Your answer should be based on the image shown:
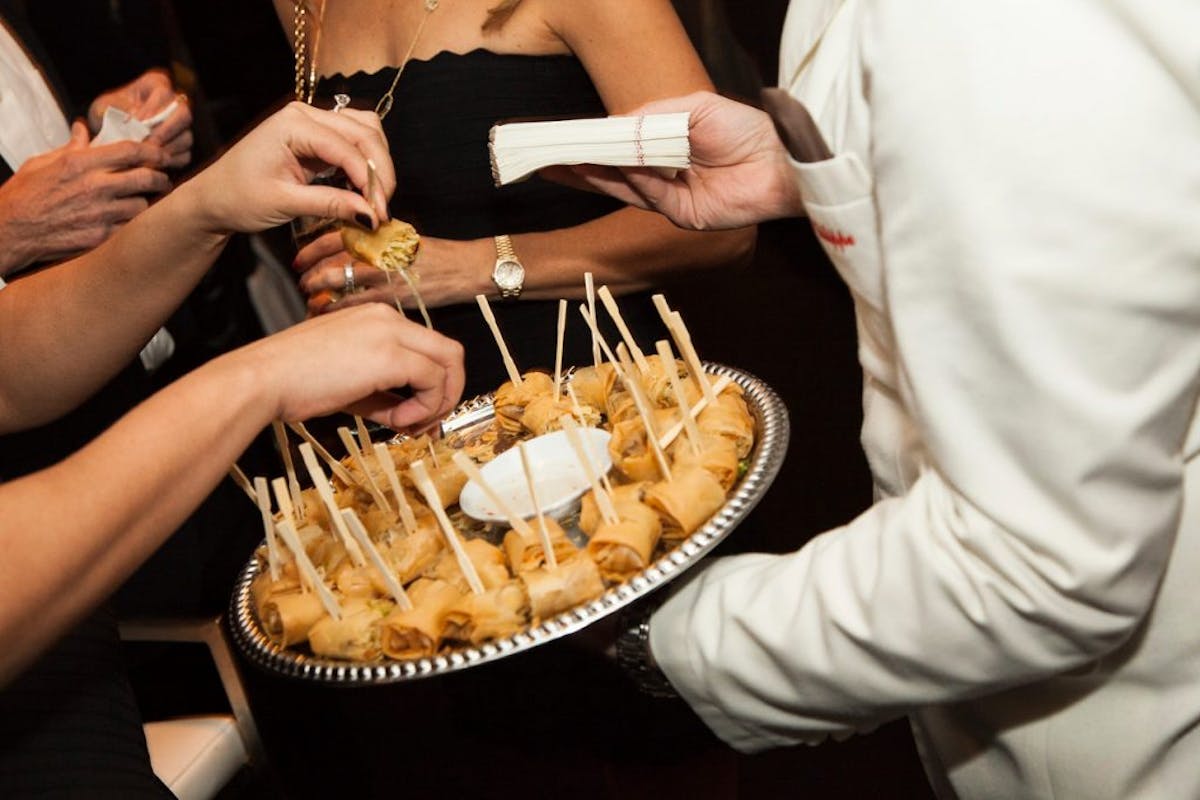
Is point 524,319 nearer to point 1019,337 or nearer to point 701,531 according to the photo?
point 701,531

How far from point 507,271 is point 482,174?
19 cm

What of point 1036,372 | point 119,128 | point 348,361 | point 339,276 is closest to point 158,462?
point 348,361

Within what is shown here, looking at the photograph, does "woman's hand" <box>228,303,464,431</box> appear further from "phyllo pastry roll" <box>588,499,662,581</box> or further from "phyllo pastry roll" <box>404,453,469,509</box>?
"phyllo pastry roll" <box>588,499,662,581</box>

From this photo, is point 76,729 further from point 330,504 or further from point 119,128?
point 119,128

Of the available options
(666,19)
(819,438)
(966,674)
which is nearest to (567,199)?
(666,19)

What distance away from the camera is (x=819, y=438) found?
11.4 feet

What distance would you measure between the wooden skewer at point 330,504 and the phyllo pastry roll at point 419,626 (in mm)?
152

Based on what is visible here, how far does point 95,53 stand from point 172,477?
238 cm

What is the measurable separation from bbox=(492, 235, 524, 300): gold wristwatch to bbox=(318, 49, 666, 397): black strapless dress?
6cm

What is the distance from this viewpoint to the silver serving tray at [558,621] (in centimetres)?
110

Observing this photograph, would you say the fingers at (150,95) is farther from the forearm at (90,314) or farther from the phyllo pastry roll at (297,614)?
the phyllo pastry roll at (297,614)

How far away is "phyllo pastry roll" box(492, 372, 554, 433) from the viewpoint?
1581 mm

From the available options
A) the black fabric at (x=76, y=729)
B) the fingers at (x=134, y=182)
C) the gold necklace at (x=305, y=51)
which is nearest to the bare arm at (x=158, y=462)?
the black fabric at (x=76, y=729)

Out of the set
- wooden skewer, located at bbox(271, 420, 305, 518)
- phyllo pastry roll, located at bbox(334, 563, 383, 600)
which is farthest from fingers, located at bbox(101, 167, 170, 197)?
phyllo pastry roll, located at bbox(334, 563, 383, 600)
